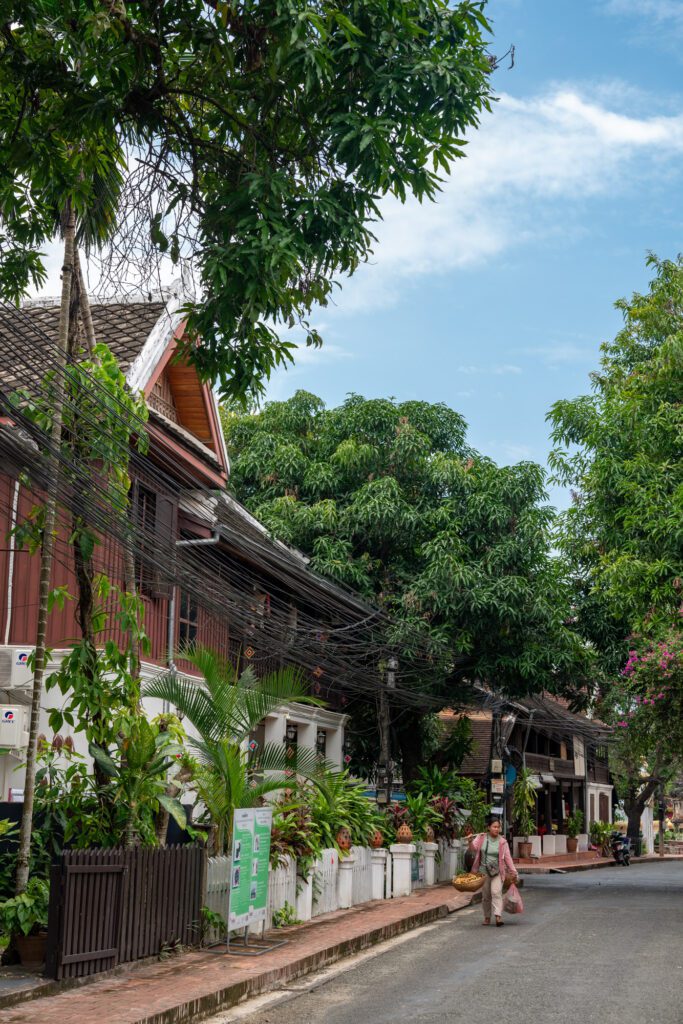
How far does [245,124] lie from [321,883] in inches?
419

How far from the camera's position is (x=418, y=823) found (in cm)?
2309

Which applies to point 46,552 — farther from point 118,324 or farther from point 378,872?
point 378,872

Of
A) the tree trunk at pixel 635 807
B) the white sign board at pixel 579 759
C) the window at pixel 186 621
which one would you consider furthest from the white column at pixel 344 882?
the tree trunk at pixel 635 807

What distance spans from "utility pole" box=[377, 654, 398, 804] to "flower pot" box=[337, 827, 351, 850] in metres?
5.23

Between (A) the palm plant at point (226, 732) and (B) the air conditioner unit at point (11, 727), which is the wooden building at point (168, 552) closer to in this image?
(B) the air conditioner unit at point (11, 727)

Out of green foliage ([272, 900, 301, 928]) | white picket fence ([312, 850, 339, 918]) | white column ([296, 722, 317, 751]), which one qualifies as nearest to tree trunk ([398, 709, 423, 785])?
white column ([296, 722, 317, 751])

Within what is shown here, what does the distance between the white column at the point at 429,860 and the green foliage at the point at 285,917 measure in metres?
8.80

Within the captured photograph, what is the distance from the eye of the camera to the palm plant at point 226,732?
13070 millimetres

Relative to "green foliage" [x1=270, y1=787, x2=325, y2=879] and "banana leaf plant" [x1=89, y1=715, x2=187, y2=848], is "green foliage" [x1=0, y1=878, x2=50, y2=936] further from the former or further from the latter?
"green foliage" [x1=270, y1=787, x2=325, y2=879]

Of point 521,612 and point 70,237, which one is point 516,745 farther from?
point 70,237

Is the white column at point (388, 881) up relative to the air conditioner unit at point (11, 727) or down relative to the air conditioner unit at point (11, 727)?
down

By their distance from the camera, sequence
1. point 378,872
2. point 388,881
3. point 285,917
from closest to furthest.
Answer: point 285,917, point 378,872, point 388,881

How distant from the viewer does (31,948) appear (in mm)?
10133

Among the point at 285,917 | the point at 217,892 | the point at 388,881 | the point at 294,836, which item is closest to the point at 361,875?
the point at 388,881
